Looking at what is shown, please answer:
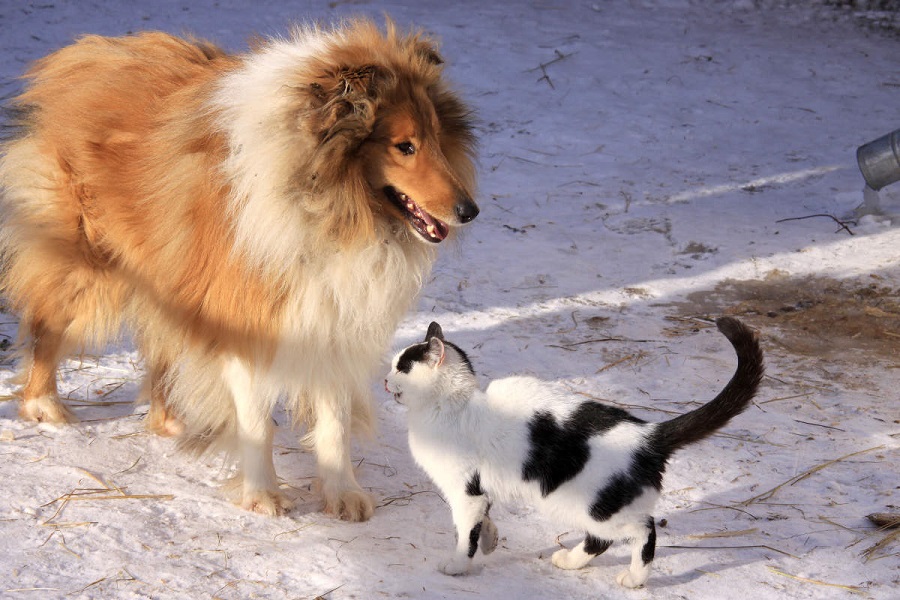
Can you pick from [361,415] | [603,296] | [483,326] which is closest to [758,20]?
[603,296]

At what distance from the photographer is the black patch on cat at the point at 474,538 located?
3.12m

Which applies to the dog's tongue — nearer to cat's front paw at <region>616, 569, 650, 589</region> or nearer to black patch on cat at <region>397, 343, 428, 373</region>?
black patch on cat at <region>397, 343, 428, 373</region>

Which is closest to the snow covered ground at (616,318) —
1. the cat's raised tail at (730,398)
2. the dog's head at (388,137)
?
the cat's raised tail at (730,398)

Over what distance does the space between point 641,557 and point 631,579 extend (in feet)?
0.33

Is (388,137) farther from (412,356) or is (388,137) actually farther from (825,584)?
(825,584)

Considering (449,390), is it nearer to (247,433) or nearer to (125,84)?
(247,433)

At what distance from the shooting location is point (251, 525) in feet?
11.5

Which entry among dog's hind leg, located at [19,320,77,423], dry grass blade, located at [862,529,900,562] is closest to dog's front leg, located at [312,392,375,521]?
dog's hind leg, located at [19,320,77,423]

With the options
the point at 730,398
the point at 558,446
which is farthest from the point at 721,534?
the point at 558,446

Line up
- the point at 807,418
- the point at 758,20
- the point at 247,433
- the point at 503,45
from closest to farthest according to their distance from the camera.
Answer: the point at 247,433
the point at 807,418
the point at 503,45
the point at 758,20

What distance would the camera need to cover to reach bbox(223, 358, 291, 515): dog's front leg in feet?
11.7

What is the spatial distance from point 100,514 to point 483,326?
229cm

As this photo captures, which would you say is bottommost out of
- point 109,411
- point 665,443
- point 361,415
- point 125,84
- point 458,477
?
point 109,411

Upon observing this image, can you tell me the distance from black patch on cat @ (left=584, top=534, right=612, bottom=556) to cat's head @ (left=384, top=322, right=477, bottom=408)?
63cm
